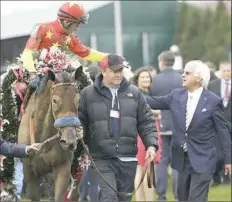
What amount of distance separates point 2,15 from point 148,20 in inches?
309

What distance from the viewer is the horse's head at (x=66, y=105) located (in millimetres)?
7492

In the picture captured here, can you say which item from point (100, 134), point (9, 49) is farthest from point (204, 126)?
point (9, 49)

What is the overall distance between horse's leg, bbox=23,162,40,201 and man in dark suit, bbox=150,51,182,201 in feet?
11.5

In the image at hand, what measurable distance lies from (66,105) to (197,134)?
1.79m

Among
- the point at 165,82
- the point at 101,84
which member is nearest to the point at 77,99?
the point at 101,84

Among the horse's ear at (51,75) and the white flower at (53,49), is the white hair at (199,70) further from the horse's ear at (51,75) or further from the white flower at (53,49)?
the horse's ear at (51,75)

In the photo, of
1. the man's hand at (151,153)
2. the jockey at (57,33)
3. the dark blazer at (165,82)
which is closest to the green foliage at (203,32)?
the dark blazer at (165,82)

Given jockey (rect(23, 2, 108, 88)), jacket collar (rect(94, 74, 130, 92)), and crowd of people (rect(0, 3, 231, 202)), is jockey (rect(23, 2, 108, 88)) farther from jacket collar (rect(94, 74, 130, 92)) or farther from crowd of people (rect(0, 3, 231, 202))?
jacket collar (rect(94, 74, 130, 92))

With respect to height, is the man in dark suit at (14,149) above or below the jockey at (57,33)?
below

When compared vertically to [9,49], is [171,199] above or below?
below

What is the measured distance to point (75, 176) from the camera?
9.24 metres

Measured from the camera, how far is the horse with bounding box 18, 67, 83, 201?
7688mm

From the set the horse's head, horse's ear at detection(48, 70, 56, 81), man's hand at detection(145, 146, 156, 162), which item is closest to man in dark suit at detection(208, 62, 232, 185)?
man's hand at detection(145, 146, 156, 162)

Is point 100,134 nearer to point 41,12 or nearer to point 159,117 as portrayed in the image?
point 159,117
